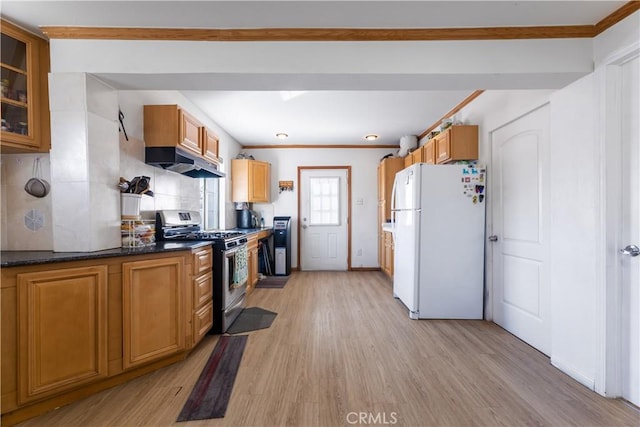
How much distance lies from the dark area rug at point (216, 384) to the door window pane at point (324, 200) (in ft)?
10.3

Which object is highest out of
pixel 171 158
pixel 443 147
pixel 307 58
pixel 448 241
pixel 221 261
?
pixel 307 58

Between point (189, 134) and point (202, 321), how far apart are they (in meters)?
1.72

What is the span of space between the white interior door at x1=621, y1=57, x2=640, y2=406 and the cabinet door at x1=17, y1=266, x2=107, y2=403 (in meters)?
3.17

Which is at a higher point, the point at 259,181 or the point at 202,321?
the point at 259,181

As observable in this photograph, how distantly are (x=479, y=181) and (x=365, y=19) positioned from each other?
1.99 metres

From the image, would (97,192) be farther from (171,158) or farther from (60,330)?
(60,330)

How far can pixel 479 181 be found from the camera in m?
2.87

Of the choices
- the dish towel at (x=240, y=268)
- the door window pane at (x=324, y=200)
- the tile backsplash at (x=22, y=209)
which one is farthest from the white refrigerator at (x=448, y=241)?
the tile backsplash at (x=22, y=209)

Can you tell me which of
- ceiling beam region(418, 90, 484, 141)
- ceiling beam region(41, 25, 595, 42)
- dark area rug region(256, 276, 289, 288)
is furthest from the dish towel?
ceiling beam region(418, 90, 484, 141)

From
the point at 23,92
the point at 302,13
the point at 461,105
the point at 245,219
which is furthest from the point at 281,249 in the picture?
the point at 302,13

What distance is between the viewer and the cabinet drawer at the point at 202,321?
7.14 ft

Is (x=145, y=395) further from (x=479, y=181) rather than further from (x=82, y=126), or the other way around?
(x=479, y=181)

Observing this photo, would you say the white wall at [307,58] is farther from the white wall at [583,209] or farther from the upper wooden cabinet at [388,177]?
the upper wooden cabinet at [388,177]

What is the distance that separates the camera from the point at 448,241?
289cm
